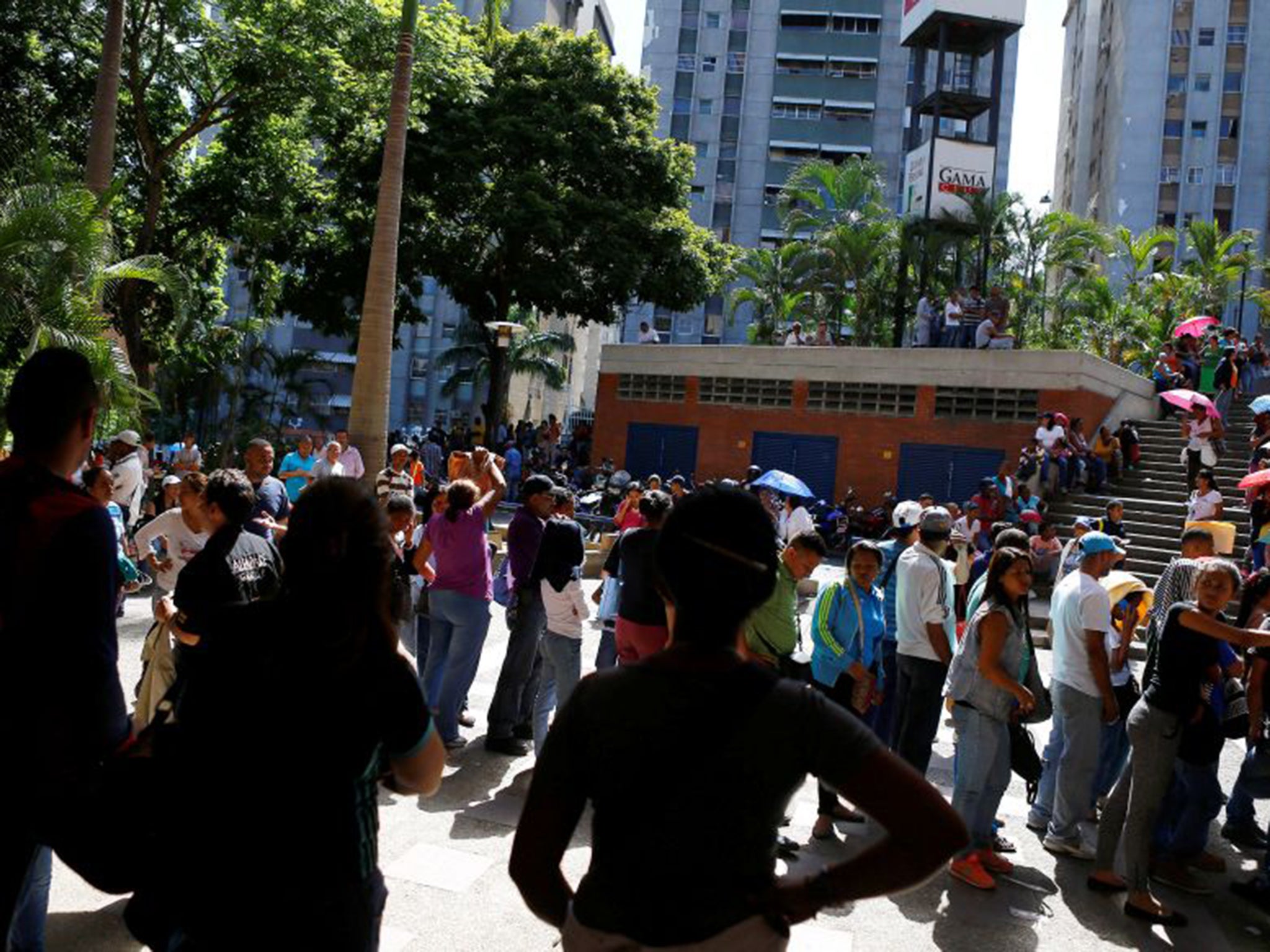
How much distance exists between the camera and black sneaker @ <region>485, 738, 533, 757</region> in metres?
7.40

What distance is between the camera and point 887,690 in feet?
23.6

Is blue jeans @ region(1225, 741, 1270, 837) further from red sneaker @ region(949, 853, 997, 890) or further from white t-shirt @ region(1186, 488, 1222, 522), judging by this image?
white t-shirt @ region(1186, 488, 1222, 522)

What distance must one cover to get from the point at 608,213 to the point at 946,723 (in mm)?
21989

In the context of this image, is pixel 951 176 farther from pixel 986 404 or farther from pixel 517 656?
pixel 517 656

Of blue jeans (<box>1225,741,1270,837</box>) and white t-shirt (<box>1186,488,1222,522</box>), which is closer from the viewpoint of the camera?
blue jeans (<box>1225,741,1270,837</box>)

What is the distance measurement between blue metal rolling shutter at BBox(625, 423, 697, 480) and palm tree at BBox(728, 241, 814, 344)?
8918 mm

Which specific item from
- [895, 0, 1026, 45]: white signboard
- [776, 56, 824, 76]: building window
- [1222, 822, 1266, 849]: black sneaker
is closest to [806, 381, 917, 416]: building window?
[895, 0, 1026, 45]: white signboard

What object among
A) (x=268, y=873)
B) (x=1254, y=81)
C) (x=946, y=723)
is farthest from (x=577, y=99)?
(x=1254, y=81)

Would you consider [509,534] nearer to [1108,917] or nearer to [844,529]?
[1108,917]

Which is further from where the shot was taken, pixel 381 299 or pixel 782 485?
pixel 381 299

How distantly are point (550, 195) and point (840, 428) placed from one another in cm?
968

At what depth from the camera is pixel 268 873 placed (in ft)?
7.23

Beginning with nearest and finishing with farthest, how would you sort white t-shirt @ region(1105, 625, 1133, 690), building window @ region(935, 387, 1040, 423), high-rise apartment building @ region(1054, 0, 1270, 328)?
white t-shirt @ region(1105, 625, 1133, 690), building window @ region(935, 387, 1040, 423), high-rise apartment building @ region(1054, 0, 1270, 328)

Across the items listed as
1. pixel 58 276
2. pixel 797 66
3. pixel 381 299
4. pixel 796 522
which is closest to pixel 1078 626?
pixel 796 522
